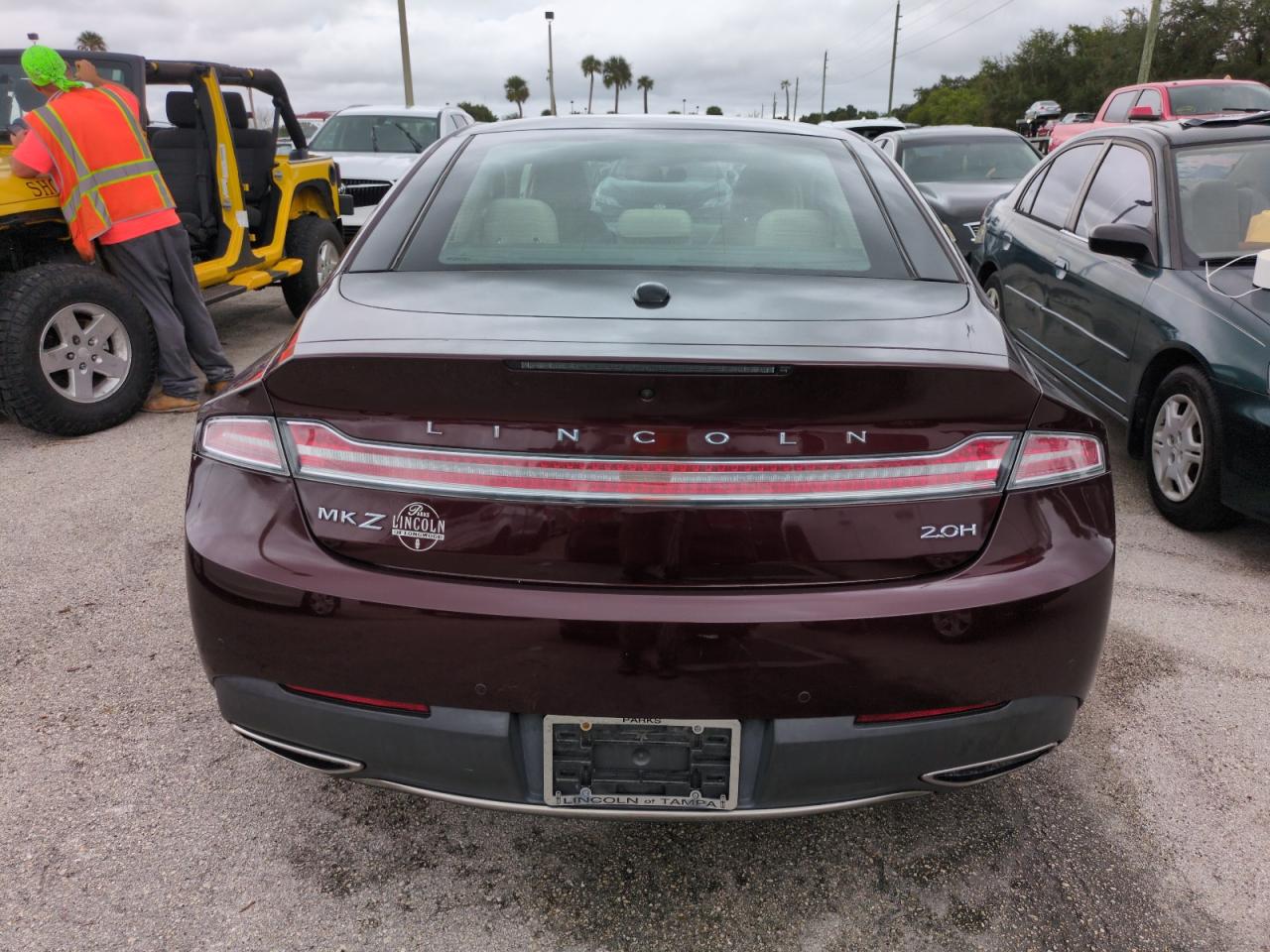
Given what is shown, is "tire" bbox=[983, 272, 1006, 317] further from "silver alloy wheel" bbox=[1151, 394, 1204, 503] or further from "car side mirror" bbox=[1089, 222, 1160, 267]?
"silver alloy wheel" bbox=[1151, 394, 1204, 503]

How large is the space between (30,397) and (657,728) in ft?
15.3

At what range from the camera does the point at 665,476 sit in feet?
5.49

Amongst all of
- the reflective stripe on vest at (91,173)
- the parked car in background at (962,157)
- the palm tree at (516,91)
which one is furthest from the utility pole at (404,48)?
the palm tree at (516,91)

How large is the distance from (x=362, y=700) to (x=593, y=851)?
744mm

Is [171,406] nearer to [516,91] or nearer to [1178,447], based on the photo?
[1178,447]

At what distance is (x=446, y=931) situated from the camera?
6.57 ft

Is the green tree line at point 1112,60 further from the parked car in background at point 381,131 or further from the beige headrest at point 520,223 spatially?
the beige headrest at point 520,223

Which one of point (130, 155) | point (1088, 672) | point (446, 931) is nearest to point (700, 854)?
point (446, 931)

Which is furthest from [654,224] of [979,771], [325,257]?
[325,257]

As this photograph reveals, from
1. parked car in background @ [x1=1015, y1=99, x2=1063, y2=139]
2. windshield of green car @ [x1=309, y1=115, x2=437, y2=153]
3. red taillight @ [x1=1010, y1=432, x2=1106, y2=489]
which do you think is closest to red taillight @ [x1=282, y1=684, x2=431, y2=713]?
red taillight @ [x1=1010, y1=432, x2=1106, y2=489]

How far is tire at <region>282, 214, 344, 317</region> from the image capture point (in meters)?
7.83

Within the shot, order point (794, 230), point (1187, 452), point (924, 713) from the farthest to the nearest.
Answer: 1. point (1187, 452)
2. point (794, 230)
3. point (924, 713)

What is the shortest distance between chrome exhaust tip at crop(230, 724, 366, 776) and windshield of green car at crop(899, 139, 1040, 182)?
31.8 feet

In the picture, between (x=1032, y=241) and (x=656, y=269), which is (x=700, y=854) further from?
(x=1032, y=241)
